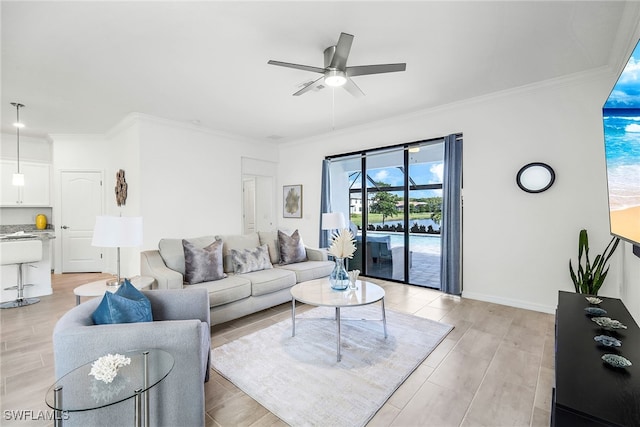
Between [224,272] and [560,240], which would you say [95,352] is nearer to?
[224,272]

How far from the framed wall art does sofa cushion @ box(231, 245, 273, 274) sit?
2534 millimetres

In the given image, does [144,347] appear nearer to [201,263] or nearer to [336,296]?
[336,296]

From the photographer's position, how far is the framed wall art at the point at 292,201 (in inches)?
252

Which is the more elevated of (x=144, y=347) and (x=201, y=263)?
(x=201, y=263)

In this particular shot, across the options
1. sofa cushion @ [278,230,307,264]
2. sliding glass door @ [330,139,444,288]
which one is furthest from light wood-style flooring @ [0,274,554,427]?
sliding glass door @ [330,139,444,288]

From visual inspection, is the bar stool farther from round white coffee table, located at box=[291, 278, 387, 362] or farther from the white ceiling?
round white coffee table, located at box=[291, 278, 387, 362]

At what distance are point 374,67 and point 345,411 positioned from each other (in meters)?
2.59

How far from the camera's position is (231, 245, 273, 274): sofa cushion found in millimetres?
3656

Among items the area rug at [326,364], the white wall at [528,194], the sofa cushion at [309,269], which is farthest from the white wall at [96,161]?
the white wall at [528,194]

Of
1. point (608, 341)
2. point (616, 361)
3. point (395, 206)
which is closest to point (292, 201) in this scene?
point (395, 206)

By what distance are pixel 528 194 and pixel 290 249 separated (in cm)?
325

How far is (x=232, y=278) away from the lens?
3377 millimetres

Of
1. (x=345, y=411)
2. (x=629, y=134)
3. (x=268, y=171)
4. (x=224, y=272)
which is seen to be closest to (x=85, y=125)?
(x=268, y=171)

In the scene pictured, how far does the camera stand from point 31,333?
300cm
